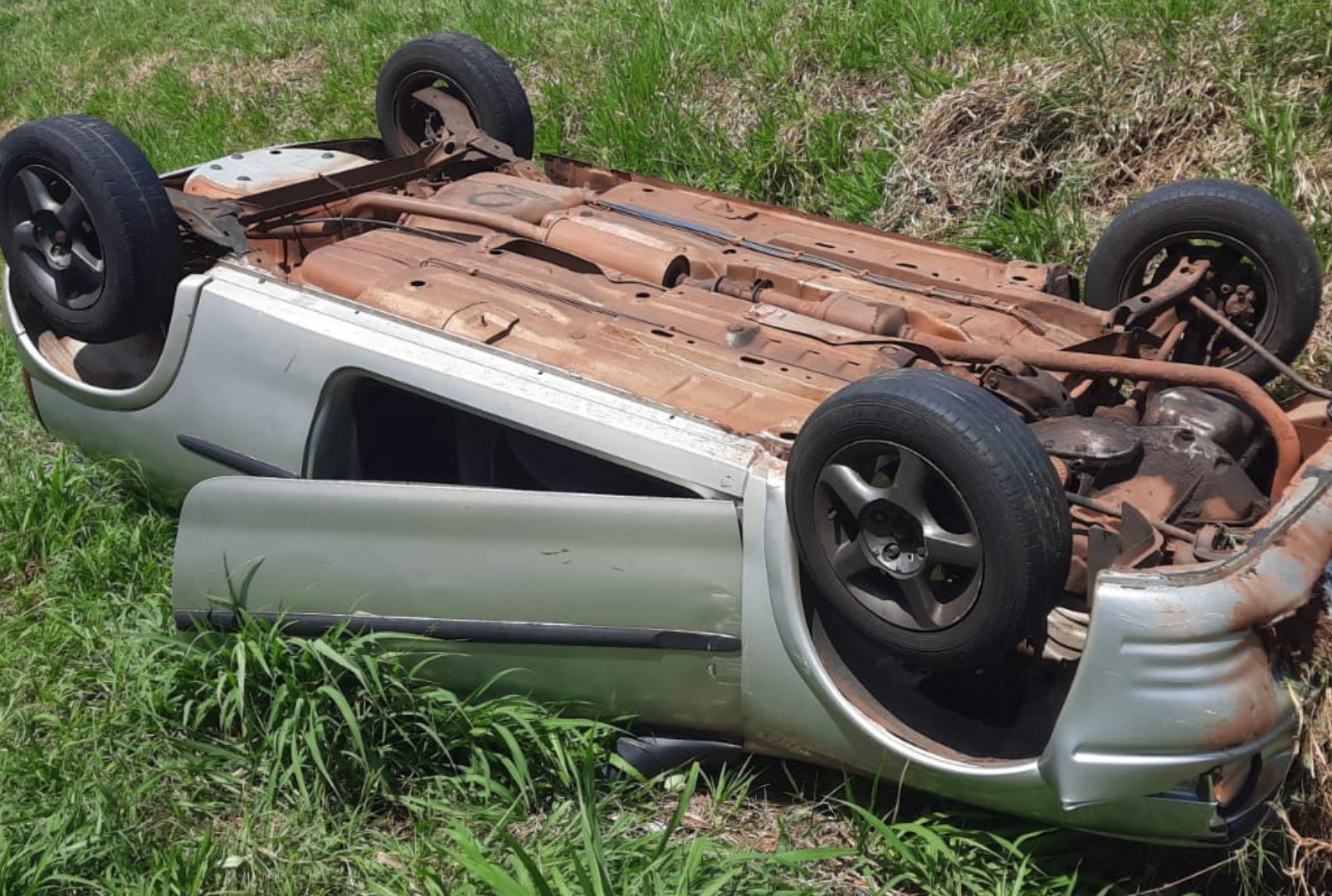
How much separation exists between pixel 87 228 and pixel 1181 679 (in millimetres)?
3132

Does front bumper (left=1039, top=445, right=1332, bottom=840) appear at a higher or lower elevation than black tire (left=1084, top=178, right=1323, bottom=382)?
lower

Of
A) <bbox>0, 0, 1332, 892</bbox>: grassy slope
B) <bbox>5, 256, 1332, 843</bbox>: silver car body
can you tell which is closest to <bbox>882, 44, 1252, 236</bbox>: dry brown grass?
<bbox>0, 0, 1332, 892</bbox>: grassy slope

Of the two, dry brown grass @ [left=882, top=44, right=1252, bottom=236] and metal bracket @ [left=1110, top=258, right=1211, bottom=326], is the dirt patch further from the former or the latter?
metal bracket @ [left=1110, top=258, right=1211, bottom=326]

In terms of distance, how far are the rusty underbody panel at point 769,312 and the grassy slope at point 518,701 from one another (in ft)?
2.78

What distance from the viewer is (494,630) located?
3.03 m

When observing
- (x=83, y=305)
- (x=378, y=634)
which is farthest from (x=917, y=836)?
(x=83, y=305)

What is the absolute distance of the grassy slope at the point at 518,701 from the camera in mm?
2945

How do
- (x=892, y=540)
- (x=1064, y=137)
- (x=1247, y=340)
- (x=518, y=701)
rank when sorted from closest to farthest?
1. (x=892, y=540)
2. (x=518, y=701)
3. (x=1247, y=340)
4. (x=1064, y=137)

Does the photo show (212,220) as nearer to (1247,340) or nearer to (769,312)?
(769,312)

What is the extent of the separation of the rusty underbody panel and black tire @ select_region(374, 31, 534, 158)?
205 millimetres

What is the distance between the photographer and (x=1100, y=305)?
3.93 metres

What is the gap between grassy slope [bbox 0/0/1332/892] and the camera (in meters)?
2.95

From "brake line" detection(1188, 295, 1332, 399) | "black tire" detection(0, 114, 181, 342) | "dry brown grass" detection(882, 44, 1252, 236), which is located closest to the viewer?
"brake line" detection(1188, 295, 1332, 399)

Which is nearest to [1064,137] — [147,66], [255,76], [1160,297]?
[1160,297]
